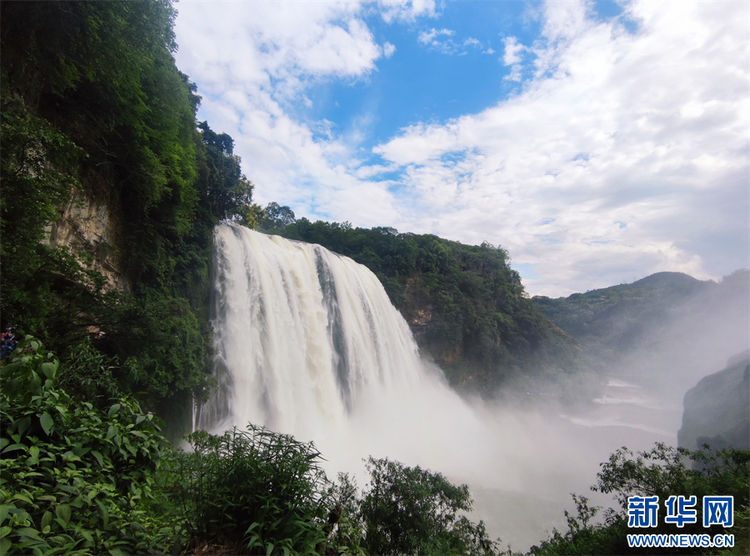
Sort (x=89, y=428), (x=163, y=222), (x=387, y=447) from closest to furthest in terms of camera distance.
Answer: (x=89, y=428) → (x=163, y=222) → (x=387, y=447)

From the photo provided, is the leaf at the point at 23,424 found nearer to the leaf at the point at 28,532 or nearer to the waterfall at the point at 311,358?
the leaf at the point at 28,532

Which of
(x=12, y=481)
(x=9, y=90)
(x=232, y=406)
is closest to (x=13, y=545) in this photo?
(x=12, y=481)

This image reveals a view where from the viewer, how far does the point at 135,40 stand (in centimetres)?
735

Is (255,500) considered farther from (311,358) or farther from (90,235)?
(311,358)

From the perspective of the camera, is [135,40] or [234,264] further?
[234,264]

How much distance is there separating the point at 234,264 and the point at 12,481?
11.1m

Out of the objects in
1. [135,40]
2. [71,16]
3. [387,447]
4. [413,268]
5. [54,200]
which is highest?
[413,268]

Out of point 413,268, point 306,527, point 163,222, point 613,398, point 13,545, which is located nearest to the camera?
point 13,545

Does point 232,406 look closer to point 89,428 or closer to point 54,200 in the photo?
point 54,200

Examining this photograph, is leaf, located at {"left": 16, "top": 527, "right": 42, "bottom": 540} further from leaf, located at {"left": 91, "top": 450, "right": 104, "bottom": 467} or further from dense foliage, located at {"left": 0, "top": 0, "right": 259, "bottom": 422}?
dense foliage, located at {"left": 0, "top": 0, "right": 259, "bottom": 422}

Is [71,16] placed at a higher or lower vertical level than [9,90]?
higher

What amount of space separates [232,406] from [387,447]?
6608mm

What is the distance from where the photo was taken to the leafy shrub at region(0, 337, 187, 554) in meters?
1.98

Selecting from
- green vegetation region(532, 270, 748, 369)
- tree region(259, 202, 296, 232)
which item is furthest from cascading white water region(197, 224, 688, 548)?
green vegetation region(532, 270, 748, 369)
